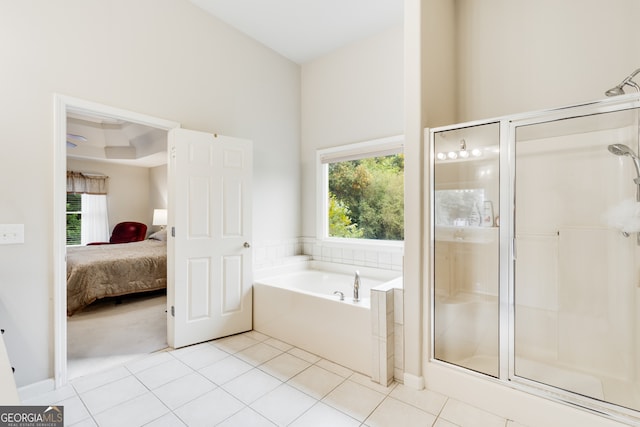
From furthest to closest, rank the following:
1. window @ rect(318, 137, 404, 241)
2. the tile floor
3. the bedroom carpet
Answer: window @ rect(318, 137, 404, 241)
the bedroom carpet
the tile floor

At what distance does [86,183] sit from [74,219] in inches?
33.3

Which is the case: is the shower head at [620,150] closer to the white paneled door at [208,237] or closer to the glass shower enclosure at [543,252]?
the glass shower enclosure at [543,252]

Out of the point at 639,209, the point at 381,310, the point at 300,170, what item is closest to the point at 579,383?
the point at 639,209

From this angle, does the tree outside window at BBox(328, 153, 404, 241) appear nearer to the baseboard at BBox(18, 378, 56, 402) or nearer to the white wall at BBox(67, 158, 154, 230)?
the baseboard at BBox(18, 378, 56, 402)

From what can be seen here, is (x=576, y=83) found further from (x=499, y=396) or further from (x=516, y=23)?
(x=499, y=396)

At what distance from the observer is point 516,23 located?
2324 millimetres

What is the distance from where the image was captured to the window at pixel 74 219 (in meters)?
6.52

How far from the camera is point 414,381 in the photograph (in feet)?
6.81

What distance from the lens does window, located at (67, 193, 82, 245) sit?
6516 mm

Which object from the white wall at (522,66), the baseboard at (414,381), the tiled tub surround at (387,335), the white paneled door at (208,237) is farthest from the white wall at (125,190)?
the white wall at (522,66)

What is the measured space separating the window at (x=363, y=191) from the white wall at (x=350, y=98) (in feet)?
0.42

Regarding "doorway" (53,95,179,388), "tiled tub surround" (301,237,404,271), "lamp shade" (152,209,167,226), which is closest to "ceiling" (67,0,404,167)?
"doorway" (53,95,179,388)

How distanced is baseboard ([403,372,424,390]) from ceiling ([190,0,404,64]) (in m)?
3.24

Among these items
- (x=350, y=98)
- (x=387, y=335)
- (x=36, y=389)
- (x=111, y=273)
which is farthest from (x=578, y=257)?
(x=111, y=273)
